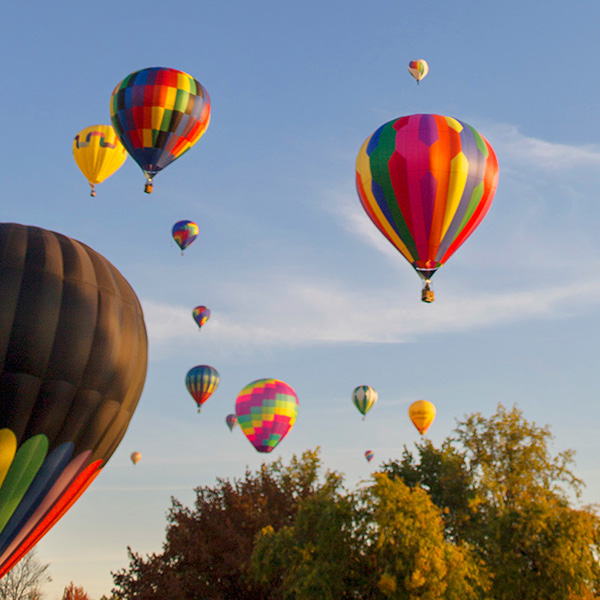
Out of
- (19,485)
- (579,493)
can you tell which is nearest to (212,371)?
(579,493)

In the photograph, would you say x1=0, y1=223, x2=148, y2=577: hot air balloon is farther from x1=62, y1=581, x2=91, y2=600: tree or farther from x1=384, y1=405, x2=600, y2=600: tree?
x1=62, y1=581, x2=91, y2=600: tree

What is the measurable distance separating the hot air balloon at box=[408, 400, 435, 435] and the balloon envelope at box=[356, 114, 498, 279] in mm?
27612

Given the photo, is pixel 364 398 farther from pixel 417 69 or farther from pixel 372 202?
pixel 372 202

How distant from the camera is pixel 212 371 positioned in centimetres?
6272

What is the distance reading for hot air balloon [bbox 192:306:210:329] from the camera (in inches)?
2596

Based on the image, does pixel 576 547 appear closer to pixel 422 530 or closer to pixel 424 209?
pixel 422 530

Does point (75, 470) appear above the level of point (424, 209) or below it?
below

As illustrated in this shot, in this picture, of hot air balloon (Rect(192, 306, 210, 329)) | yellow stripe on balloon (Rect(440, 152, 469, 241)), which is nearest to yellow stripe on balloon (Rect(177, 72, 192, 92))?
yellow stripe on balloon (Rect(440, 152, 469, 241))

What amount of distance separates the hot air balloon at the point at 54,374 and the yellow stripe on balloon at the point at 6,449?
0.08 feet

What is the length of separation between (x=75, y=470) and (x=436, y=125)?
1987cm

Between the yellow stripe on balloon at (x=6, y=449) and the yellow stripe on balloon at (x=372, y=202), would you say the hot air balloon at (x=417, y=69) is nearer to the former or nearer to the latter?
the yellow stripe on balloon at (x=372, y=202)

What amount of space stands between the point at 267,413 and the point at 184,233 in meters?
15.1

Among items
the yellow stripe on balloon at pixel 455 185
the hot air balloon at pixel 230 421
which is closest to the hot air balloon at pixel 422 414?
the hot air balloon at pixel 230 421

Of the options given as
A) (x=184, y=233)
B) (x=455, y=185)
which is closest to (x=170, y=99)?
(x=455, y=185)
